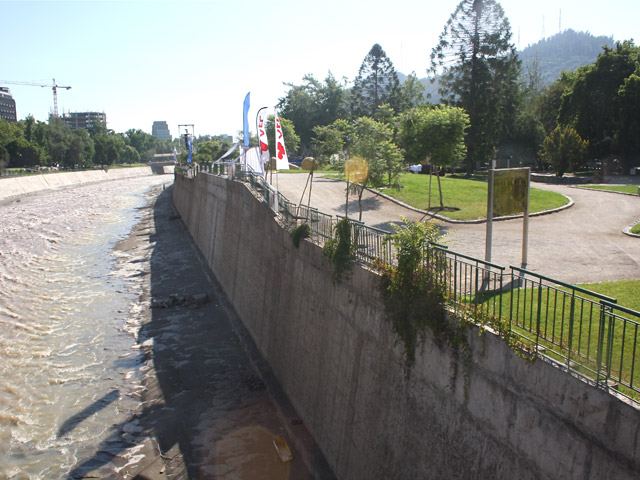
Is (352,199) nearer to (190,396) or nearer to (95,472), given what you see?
(190,396)

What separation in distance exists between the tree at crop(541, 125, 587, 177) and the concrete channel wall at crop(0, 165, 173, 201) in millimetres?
69767

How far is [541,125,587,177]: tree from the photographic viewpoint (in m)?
39.5

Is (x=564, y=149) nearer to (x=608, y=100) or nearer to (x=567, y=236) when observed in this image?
(x=608, y=100)

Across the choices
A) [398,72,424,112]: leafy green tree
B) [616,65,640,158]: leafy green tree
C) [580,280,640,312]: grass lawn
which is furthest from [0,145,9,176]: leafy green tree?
[580,280,640,312]: grass lawn

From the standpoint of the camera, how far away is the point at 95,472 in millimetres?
11844

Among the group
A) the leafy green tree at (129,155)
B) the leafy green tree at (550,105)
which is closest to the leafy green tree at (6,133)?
the leafy green tree at (129,155)

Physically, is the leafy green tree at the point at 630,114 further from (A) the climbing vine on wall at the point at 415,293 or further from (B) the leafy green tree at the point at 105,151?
(B) the leafy green tree at the point at 105,151

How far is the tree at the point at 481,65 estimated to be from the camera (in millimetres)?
45812

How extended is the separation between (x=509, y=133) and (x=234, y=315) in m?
43.9

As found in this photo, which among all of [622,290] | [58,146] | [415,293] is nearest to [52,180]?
[58,146]

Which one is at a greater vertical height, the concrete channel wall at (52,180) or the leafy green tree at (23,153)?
the leafy green tree at (23,153)

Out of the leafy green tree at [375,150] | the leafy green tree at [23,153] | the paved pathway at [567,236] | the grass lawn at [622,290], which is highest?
the leafy green tree at [23,153]

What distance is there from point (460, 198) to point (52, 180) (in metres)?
89.2

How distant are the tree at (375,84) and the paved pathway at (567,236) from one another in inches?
2226
